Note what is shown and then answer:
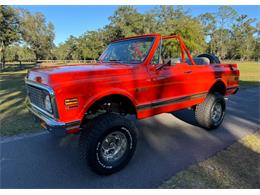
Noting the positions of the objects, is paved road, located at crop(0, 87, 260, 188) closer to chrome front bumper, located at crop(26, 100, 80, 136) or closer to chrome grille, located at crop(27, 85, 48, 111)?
chrome front bumper, located at crop(26, 100, 80, 136)

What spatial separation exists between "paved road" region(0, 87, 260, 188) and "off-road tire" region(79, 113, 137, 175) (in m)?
0.13

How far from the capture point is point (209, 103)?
485 cm

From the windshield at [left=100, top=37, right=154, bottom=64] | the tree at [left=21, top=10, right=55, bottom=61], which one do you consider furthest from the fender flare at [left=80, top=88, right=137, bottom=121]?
the tree at [left=21, top=10, right=55, bottom=61]

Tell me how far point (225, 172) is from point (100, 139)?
1871mm

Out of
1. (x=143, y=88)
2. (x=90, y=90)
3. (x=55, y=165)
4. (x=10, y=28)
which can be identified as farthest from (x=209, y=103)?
(x=10, y=28)

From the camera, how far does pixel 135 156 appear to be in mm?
3717

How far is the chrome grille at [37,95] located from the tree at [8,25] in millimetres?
27171

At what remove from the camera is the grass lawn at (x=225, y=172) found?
2.88 metres

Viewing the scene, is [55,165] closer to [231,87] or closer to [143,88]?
[143,88]

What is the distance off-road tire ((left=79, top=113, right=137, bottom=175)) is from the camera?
9.86ft

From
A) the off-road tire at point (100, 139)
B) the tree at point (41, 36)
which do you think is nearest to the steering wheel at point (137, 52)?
the off-road tire at point (100, 139)

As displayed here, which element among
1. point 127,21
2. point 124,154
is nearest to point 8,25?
point 127,21

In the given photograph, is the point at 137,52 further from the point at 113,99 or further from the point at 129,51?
the point at 113,99
